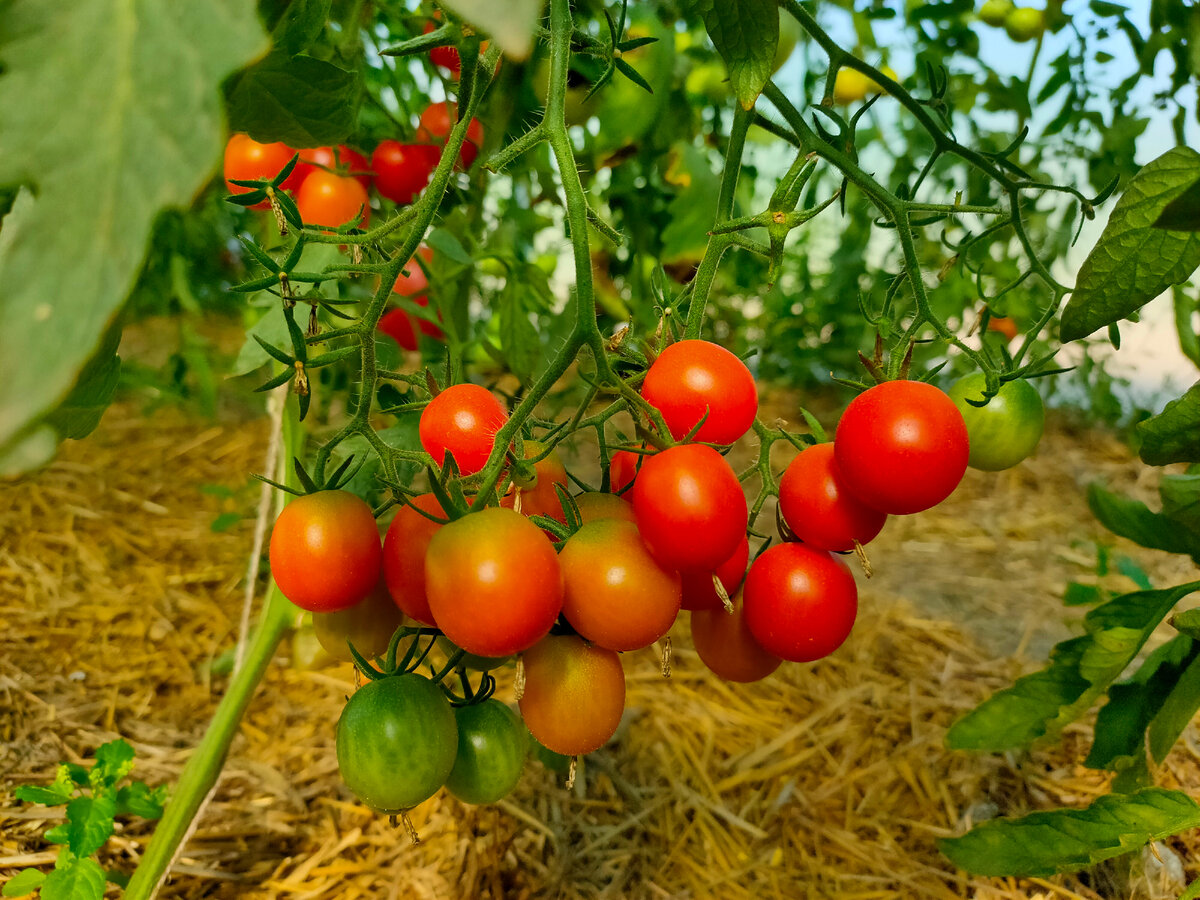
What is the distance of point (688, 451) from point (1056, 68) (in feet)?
3.64

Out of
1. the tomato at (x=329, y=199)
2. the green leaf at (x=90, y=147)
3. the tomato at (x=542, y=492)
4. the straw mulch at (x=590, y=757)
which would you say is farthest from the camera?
the straw mulch at (x=590, y=757)

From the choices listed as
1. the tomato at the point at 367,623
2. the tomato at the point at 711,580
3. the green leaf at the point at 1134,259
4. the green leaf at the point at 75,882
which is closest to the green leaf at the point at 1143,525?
the green leaf at the point at 1134,259

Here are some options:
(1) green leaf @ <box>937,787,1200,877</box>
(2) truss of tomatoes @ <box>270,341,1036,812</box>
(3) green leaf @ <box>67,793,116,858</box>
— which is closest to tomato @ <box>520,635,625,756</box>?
(2) truss of tomatoes @ <box>270,341,1036,812</box>

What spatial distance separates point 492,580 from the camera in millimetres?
393

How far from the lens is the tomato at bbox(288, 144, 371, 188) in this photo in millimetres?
744

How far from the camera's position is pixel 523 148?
43 cm

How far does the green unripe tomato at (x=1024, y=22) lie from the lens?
124 cm

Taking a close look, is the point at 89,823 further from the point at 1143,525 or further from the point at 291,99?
the point at 1143,525

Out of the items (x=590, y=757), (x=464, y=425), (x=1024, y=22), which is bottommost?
(x=590, y=757)

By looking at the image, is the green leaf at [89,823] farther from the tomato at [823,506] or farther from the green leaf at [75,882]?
the tomato at [823,506]

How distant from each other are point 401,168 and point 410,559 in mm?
451

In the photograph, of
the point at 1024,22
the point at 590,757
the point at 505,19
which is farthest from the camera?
the point at 1024,22

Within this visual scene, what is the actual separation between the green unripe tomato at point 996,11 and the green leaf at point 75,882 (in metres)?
1.55

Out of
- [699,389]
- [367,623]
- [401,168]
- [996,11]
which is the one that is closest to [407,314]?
[401,168]
